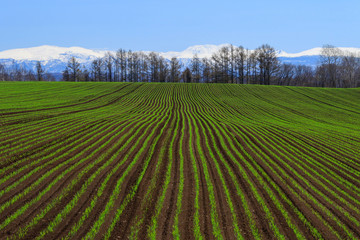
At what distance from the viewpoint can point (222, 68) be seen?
95500 millimetres

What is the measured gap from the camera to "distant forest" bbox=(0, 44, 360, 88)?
3541 inches

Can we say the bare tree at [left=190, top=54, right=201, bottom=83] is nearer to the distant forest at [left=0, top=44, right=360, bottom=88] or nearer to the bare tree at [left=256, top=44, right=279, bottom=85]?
the distant forest at [left=0, top=44, right=360, bottom=88]

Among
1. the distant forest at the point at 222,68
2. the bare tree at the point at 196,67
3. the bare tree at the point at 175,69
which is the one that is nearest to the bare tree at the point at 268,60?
the distant forest at the point at 222,68

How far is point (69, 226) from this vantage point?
662 centimetres

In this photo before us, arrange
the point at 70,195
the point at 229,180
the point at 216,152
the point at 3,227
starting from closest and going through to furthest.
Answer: the point at 3,227, the point at 70,195, the point at 229,180, the point at 216,152

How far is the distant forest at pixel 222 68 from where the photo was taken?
89938 millimetres

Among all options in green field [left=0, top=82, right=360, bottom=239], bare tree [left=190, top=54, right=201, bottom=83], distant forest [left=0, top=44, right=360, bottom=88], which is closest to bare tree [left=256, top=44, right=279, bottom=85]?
distant forest [left=0, top=44, right=360, bottom=88]

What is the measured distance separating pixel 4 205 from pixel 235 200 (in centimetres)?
874

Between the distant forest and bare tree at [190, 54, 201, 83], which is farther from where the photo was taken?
bare tree at [190, 54, 201, 83]

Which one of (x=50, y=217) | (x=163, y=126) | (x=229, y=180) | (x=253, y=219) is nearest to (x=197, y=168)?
(x=229, y=180)

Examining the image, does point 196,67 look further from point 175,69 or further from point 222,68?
point 222,68

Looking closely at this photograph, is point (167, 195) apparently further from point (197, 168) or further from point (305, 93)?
point (305, 93)

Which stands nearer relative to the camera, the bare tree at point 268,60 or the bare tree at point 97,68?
the bare tree at point 268,60

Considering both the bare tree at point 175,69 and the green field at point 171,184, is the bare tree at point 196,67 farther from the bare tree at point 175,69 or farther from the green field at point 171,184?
the green field at point 171,184
